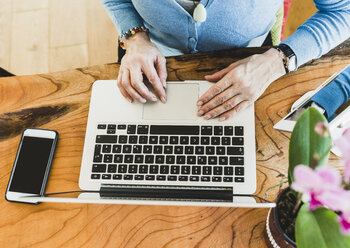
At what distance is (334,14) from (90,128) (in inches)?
27.6

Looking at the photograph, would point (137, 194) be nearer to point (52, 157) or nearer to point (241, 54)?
point (52, 157)

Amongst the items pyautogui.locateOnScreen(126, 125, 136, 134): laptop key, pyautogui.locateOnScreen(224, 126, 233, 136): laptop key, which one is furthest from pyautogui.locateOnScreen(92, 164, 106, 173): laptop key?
pyautogui.locateOnScreen(224, 126, 233, 136): laptop key

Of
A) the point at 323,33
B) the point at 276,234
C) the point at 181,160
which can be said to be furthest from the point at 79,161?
the point at 323,33

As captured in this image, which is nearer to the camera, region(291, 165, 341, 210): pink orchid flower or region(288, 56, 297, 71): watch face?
region(291, 165, 341, 210): pink orchid flower

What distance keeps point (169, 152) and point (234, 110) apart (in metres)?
0.19

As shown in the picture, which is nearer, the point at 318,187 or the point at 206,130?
the point at 318,187

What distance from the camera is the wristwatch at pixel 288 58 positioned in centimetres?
74

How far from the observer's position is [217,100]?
0.72m

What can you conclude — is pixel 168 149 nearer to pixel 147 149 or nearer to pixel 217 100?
pixel 147 149

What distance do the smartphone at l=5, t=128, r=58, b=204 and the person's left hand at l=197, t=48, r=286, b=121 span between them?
0.40 meters

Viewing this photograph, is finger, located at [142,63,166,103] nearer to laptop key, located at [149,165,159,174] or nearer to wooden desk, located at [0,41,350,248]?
wooden desk, located at [0,41,350,248]

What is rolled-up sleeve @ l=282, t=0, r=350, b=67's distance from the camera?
74 cm

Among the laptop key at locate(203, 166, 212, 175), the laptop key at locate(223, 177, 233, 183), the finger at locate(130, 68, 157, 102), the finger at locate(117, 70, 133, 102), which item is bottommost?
the laptop key at locate(223, 177, 233, 183)

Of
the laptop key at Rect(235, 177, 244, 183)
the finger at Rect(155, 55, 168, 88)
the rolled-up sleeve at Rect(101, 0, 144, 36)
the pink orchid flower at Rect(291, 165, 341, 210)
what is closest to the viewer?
the pink orchid flower at Rect(291, 165, 341, 210)
